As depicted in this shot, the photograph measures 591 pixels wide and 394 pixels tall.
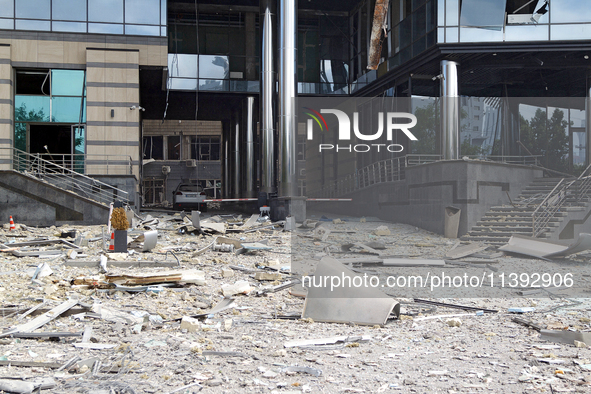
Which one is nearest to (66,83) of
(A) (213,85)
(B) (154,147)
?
(A) (213,85)

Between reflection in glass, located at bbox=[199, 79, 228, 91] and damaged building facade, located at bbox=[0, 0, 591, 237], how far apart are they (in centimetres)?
5

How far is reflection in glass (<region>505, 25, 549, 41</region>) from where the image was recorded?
19.9 meters

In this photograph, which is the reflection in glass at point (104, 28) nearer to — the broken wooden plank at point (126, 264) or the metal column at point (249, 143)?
the metal column at point (249, 143)

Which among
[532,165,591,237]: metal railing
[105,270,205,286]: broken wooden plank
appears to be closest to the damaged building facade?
[532,165,591,237]: metal railing

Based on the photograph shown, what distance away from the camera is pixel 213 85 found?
27.7 metres

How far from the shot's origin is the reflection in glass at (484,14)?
19.9 m

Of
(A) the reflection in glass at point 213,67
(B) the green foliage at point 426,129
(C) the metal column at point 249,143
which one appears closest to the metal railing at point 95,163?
(A) the reflection in glass at point 213,67

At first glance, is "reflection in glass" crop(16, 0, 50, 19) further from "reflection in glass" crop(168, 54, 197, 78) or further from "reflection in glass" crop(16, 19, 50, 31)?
"reflection in glass" crop(168, 54, 197, 78)

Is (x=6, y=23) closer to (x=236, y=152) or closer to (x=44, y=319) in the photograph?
(x=236, y=152)

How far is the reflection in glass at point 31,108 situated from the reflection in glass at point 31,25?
125 inches

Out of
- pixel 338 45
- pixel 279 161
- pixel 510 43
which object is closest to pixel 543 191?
pixel 510 43

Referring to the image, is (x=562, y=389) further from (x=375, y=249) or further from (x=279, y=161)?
(x=279, y=161)

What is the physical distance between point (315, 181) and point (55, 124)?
15615mm

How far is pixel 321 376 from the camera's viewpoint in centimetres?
458
